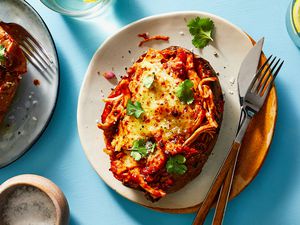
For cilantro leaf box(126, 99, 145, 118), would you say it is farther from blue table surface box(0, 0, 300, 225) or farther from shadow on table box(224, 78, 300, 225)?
shadow on table box(224, 78, 300, 225)

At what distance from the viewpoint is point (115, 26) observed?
122 inches

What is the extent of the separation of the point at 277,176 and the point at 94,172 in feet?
3.21

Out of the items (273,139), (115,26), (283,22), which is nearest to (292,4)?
(283,22)

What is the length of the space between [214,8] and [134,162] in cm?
99

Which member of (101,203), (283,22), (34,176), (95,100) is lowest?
(101,203)

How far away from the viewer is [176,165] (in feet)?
8.43

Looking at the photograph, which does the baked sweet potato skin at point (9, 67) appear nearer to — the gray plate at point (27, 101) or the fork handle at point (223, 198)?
the gray plate at point (27, 101)

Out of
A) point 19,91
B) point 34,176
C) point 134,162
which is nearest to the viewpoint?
point 134,162

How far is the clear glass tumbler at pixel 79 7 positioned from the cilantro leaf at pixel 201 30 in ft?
1.70

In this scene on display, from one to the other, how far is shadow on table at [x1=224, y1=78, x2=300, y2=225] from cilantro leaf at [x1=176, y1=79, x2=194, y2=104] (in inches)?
23.8

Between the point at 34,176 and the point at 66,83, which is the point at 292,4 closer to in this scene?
the point at 66,83

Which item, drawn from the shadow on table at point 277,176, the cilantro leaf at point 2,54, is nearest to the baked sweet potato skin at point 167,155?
the shadow on table at point 277,176

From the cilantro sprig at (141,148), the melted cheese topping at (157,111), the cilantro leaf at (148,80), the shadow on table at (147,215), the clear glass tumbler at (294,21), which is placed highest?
the clear glass tumbler at (294,21)

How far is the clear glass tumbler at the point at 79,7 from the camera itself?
3.01 m
